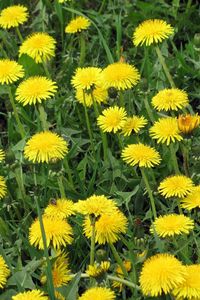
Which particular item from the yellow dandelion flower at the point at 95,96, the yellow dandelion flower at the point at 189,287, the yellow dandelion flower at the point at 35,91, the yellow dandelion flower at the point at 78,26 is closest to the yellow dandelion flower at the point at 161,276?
the yellow dandelion flower at the point at 189,287

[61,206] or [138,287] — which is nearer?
[138,287]

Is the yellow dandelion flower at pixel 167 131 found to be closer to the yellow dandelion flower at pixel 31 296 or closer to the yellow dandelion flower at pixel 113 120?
the yellow dandelion flower at pixel 113 120

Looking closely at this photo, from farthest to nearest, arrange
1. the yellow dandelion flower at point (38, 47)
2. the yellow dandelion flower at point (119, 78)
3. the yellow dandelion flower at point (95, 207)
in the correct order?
the yellow dandelion flower at point (38, 47) → the yellow dandelion flower at point (119, 78) → the yellow dandelion flower at point (95, 207)

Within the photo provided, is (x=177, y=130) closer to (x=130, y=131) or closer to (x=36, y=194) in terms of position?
(x=130, y=131)

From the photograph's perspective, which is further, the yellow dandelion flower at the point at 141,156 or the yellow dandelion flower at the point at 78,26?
the yellow dandelion flower at the point at 78,26

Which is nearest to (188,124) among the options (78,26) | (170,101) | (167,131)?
(167,131)

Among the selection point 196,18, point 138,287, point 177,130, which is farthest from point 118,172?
point 196,18

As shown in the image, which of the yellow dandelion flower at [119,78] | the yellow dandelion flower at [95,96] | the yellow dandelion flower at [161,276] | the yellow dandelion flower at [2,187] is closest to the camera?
the yellow dandelion flower at [161,276]

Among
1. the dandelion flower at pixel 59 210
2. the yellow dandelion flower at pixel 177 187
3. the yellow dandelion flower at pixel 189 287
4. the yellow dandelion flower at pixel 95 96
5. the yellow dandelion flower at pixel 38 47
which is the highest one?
the yellow dandelion flower at pixel 38 47
